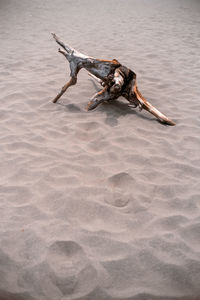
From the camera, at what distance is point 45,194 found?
87.8 inches

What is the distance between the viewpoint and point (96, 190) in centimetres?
229

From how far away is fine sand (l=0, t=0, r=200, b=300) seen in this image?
1.68 metres

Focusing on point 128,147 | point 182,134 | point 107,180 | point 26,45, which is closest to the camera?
point 107,180

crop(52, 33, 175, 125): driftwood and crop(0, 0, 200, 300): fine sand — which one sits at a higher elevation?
crop(52, 33, 175, 125): driftwood

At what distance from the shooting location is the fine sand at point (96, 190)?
1.68 m

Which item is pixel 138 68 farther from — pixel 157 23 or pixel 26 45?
pixel 157 23

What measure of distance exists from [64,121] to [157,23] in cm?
768

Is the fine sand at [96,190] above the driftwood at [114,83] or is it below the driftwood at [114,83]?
below

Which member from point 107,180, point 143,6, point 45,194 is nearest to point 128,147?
point 107,180

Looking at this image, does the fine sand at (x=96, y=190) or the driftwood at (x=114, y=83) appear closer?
the fine sand at (x=96, y=190)

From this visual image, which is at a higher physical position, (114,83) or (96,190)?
(114,83)

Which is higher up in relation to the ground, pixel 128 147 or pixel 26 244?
pixel 128 147

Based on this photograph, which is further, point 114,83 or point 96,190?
point 114,83

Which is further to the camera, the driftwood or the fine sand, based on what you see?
the driftwood
